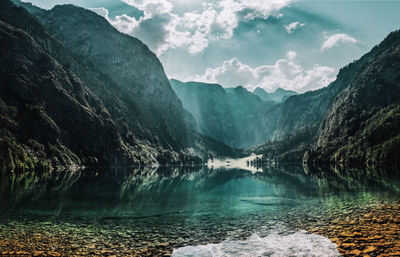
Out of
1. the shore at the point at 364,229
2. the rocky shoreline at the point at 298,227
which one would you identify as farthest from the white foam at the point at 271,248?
the shore at the point at 364,229

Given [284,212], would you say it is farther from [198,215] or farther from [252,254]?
[252,254]

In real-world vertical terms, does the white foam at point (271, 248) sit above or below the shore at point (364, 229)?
below

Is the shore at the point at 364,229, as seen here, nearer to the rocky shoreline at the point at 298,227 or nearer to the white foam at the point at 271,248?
the rocky shoreline at the point at 298,227

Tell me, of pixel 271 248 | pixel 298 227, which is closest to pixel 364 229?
pixel 298 227

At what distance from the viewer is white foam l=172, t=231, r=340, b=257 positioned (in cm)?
2396

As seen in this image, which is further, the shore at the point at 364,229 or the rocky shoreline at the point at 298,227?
the rocky shoreline at the point at 298,227

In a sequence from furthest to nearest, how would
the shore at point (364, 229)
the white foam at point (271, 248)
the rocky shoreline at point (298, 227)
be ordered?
the white foam at point (271, 248) < the rocky shoreline at point (298, 227) < the shore at point (364, 229)

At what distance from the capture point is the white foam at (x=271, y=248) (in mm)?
23962

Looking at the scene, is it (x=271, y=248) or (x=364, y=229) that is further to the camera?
(x=364, y=229)

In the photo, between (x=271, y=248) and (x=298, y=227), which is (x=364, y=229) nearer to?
(x=298, y=227)

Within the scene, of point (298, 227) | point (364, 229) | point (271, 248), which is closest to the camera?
point (271, 248)

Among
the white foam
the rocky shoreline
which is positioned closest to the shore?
the rocky shoreline

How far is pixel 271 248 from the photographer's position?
25828mm

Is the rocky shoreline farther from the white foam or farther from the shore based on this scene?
the white foam
